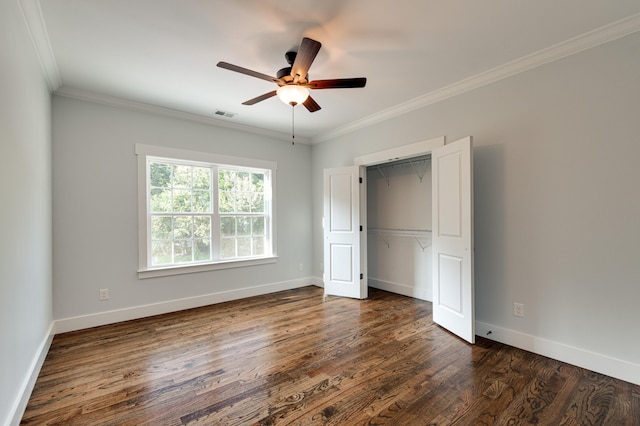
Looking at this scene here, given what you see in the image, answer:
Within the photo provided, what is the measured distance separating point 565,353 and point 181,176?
4607 millimetres

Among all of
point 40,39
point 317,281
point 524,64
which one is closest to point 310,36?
point 524,64

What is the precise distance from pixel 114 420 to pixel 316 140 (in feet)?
14.5

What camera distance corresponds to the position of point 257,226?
4.75 meters

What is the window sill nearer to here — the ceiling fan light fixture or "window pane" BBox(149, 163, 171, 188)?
"window pane" BBox(149, 163, 171, 188)

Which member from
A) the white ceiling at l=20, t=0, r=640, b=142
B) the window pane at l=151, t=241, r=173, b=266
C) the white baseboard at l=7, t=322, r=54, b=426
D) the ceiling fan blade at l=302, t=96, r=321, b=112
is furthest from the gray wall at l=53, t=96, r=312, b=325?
the ceiling fan blade at l=302, t=96, r=321, b=112

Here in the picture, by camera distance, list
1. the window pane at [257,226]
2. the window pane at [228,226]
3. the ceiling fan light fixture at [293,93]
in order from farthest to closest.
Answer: the window pane at [257,226] → the window pane at [228,226] → the ceiling fan light fixture at [293,93]

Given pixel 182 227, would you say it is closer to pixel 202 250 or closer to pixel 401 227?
pixel 202 250

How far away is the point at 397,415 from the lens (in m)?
1.80

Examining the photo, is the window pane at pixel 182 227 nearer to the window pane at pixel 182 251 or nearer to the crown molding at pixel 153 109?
the window pane at pixel 182 251

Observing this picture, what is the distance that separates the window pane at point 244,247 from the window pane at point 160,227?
1.03m

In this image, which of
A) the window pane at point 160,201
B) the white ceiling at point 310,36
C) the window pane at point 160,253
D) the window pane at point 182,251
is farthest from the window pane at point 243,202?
the white ceiling at point 310,36

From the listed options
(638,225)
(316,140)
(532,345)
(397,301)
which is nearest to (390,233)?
(397,301)

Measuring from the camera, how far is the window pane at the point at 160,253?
375cm

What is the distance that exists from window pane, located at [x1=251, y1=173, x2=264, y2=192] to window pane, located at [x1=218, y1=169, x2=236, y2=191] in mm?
326
